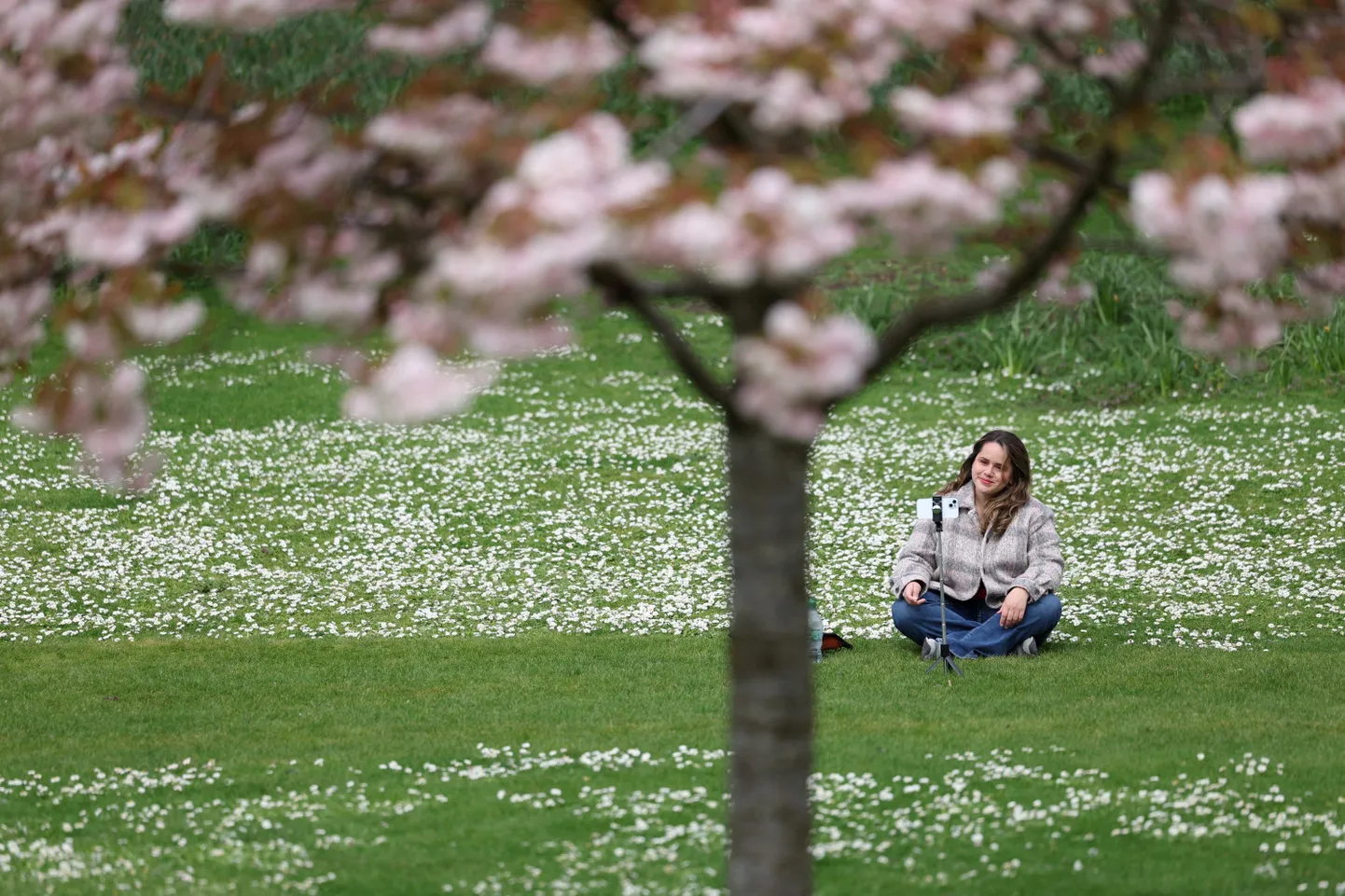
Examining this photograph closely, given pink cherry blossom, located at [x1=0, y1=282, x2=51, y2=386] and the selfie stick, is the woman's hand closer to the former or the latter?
the selfie stick

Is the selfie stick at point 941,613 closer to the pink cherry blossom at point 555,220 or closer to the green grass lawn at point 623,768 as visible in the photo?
the green grass lawn at point 623,768

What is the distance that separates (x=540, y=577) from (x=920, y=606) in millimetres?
4042

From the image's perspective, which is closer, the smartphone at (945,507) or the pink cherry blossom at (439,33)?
the pink cherry blossom at (439,33)

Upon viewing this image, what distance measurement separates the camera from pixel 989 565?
33.8 ft

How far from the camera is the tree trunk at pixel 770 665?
466 centimetres

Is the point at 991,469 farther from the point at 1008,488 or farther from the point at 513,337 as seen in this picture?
the point at 513,337

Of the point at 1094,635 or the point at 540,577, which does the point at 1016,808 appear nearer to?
the point at 1094,635

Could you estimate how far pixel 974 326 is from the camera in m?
22.6

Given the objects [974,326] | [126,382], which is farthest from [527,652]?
[974,326]

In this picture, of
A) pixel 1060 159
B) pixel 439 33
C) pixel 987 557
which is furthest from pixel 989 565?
pixel 439 33

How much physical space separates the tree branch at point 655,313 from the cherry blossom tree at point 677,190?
12mm

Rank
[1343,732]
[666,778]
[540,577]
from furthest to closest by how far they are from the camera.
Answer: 1. [540,577]
2. [1343,732]
3. [666,778]

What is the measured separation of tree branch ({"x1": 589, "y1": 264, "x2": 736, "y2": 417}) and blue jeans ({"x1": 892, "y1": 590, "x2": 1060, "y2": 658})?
577 cm

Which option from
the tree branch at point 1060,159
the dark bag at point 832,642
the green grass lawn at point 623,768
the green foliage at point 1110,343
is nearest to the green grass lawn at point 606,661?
the green grass lawn at point 623,768
